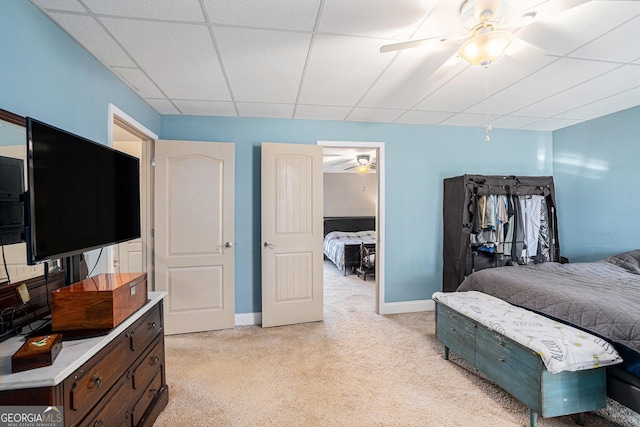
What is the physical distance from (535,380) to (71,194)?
2595 mm

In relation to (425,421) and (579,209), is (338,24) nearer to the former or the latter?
(425,421)

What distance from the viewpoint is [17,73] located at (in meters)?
1.40

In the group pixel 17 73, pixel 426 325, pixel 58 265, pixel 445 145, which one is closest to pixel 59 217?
pixel 58 265

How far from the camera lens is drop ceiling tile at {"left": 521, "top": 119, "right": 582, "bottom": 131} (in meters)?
3.52

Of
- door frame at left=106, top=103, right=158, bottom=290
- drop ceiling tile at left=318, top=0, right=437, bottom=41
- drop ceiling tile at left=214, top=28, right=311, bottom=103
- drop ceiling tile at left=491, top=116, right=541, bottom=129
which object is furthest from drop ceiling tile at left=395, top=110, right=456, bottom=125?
door frame at left=106, top=103, right=158, bottom=290

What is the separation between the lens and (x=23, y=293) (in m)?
1.28

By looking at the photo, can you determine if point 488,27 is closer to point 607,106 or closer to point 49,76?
point 49,76

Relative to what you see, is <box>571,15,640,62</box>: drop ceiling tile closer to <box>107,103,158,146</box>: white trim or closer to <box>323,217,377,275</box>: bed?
<box>107,103,158,146</box>: white trim

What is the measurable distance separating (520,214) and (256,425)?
3.40m

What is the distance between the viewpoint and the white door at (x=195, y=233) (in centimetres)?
298

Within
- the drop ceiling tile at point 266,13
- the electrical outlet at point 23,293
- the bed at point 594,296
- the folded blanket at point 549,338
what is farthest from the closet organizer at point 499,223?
the electrical outlet at point 23,293

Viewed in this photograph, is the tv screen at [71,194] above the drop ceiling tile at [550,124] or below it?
below

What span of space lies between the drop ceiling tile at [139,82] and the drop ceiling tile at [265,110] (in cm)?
74

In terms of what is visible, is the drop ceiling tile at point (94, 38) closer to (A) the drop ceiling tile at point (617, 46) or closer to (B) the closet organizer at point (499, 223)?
(A) the drop ceiling tile at point (617, 46)
